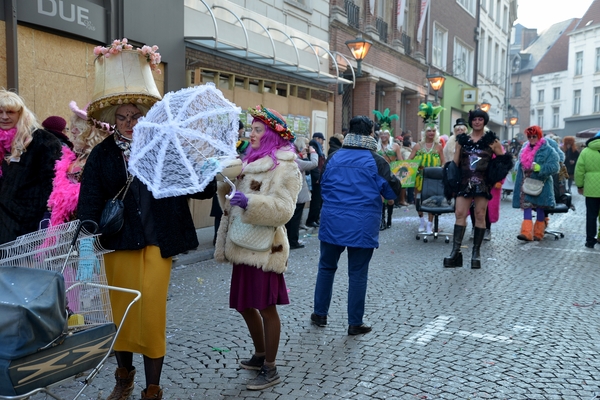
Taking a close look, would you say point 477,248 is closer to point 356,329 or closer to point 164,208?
point 356,329

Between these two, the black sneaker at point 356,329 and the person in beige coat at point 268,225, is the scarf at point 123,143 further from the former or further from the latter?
the black sneaker at point 356,329

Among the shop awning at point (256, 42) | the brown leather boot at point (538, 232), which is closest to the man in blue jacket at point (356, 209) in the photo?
the brown leather boot at point (538, 232)

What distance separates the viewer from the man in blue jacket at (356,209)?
4.89 metres

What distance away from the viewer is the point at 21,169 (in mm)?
4344

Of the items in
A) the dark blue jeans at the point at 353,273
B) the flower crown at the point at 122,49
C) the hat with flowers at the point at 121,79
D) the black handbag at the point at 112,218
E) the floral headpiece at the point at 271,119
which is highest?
the flower crown at the point at 122,49

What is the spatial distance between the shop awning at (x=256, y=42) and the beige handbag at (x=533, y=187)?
234 inches

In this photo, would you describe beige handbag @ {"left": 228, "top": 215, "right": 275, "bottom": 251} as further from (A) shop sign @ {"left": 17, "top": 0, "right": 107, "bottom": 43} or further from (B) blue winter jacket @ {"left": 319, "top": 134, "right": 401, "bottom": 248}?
(A) shop sign @ {"left": 17, "top": 0, "right": 107, "bottom": 43}

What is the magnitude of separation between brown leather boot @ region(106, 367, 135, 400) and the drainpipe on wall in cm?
574

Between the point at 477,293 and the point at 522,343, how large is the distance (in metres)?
1.68

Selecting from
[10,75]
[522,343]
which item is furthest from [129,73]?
[10,75]

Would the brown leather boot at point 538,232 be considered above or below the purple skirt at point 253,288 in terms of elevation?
below

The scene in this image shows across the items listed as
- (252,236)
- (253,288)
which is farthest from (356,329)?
(252,236)

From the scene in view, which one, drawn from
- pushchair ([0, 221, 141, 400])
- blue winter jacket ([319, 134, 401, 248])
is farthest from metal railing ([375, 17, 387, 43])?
pushchair ([0, 221, 141, 400])

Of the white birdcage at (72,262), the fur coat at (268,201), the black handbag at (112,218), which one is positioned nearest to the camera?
the white birdcage at (72,262)
